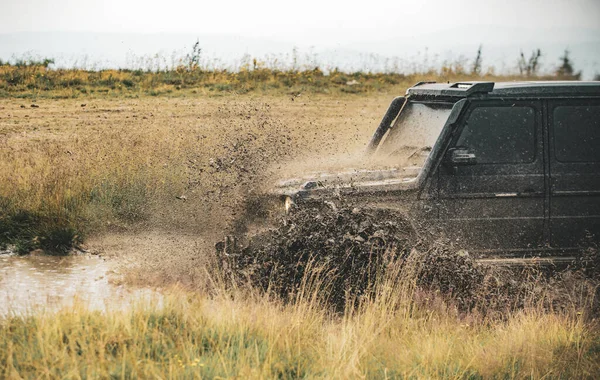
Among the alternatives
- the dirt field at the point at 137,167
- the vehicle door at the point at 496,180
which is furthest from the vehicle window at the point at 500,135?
the dirt field at the point at 137,167

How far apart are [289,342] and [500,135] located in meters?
2.82

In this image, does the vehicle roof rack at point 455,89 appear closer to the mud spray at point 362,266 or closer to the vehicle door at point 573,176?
the vehicle door at point 573,176

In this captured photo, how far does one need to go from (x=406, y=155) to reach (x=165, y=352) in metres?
3.37

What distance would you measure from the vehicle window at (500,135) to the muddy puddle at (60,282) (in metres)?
3.08

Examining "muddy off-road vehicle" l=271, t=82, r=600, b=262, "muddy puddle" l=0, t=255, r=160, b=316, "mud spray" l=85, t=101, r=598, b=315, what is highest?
"muddy off-road vehicle" l=271, t=82, r=600, b=262

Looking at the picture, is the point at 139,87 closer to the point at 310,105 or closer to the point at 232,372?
the point at 310,105

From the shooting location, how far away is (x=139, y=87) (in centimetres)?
2011

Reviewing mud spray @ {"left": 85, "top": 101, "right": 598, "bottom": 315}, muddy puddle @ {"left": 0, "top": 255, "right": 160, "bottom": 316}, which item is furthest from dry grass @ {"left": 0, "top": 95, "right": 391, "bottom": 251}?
mud spray @ {"left": 85, "top": 101, "right": 598, "bottom": 315}

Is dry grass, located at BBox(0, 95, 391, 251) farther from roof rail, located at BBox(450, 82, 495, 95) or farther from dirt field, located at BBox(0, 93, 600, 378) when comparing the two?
roof rail, located at BBox(450, 82, 495, 95)

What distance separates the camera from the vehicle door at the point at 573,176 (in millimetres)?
6465

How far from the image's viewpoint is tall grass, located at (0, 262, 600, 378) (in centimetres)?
437

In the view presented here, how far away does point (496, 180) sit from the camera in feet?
20.9

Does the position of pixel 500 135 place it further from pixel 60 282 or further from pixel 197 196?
pixel 197 196

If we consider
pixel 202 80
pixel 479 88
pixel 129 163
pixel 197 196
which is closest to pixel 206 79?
Answer: pixel 202 80
